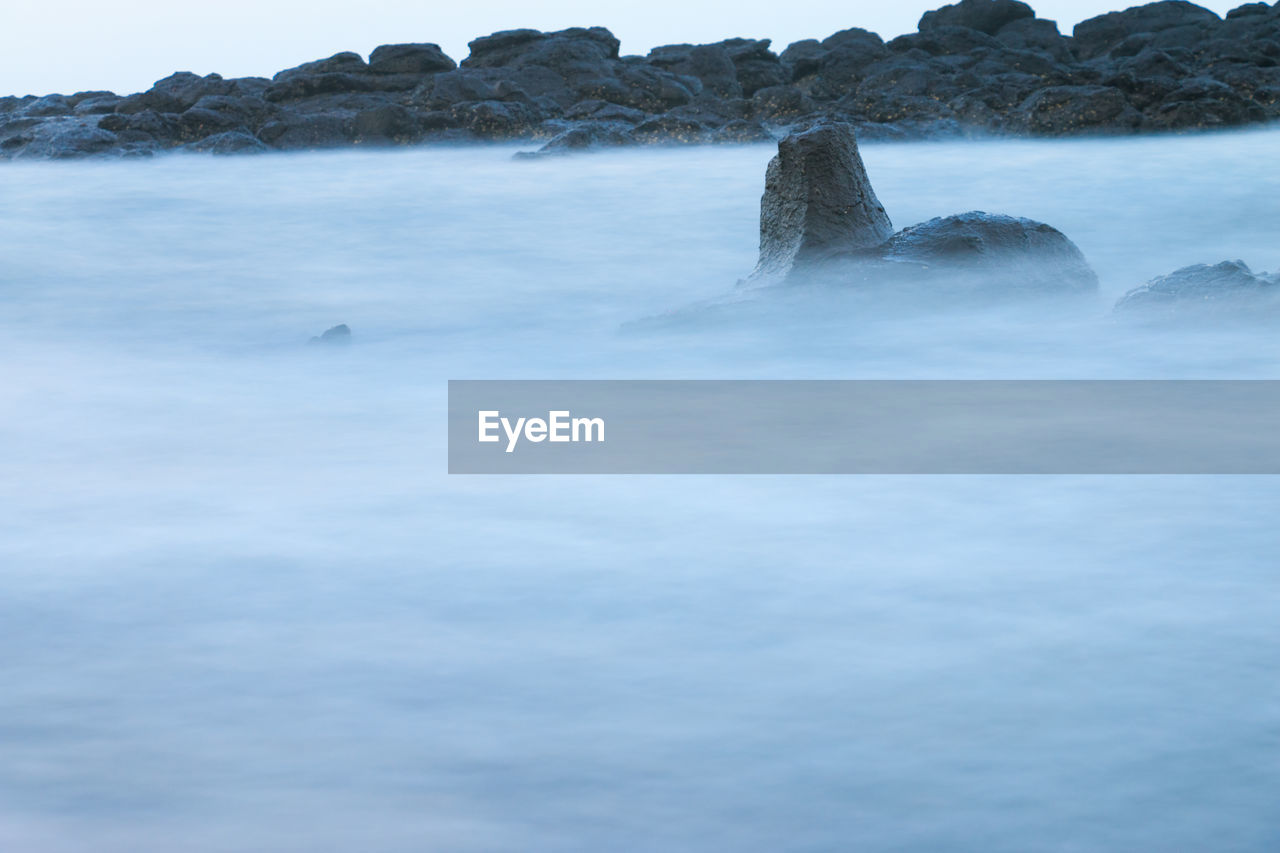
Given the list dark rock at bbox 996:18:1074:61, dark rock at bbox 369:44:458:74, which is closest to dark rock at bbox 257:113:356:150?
dark rock at bbox 369:44:458:74

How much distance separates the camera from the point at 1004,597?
351 cm

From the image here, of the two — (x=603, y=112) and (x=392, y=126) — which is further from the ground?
(x=603, y=112)

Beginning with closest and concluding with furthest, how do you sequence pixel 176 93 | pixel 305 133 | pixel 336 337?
pixel 336 337
pixel 305 133
pixel 176 93

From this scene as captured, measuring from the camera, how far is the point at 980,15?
32.4 meters

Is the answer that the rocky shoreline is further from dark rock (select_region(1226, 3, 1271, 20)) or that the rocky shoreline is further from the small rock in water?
the small rock in water

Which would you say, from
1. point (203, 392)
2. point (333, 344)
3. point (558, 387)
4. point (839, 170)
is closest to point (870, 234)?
point (839, 170)

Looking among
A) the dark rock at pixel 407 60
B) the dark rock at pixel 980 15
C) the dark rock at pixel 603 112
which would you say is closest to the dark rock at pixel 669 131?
the dark rock at pixel 603 112

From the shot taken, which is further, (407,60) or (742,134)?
(407,60)

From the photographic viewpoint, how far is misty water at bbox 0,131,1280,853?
2.50 meters

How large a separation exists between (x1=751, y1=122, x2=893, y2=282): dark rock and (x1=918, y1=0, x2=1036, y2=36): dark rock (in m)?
26.5

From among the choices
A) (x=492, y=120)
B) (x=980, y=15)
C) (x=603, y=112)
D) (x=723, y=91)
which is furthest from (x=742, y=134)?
(x=980, y=15)

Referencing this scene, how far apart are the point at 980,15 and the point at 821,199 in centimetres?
Result: 2736

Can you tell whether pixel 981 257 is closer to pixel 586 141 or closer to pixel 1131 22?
pixel 586 141

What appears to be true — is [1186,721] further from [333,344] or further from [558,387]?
[333,344]
